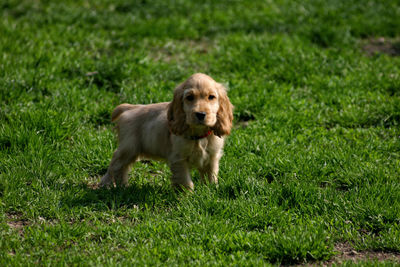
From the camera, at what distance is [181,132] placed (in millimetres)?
4801

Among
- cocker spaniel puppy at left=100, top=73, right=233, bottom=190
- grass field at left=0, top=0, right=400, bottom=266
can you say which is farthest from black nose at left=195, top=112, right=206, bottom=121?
grass field at left=0, top=0, right=400, bottom=266

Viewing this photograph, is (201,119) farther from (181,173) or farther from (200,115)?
(181,173)

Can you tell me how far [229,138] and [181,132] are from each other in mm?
1489

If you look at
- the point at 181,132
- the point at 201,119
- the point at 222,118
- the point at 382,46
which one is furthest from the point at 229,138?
the point at 382,46

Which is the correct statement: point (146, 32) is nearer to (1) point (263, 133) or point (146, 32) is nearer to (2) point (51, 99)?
(2) point (51, 99)

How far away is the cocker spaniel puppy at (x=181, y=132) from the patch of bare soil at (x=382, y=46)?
4.80 m

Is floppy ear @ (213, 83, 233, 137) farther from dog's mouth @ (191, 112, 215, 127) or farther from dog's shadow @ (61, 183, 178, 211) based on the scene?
dog's shadow @ (61, 183, 178, 211)

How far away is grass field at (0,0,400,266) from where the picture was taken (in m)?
4.27

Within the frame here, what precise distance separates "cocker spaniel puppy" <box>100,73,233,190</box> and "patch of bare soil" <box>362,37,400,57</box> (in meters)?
4.80

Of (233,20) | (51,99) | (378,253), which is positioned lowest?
(378,253)

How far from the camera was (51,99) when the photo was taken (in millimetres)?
6879

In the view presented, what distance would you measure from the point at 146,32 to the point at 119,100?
272 centimetres

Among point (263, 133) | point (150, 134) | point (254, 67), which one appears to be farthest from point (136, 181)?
point (254, 67)

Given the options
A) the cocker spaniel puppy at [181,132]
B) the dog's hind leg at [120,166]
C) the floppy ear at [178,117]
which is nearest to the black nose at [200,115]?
the cocker spaniel puppy at [181,132]
